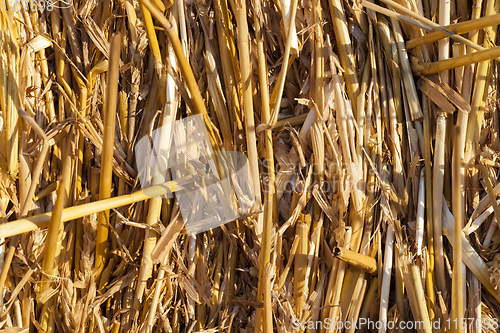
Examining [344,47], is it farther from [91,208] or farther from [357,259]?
[91,208]

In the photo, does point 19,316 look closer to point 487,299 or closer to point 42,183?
point 42,183

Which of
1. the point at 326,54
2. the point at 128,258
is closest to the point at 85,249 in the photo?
the point at 128,258

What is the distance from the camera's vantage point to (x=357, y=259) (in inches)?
24.2

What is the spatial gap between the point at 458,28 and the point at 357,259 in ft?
1.41

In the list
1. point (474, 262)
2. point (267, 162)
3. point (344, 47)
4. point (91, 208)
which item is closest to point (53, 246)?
point (91, 208)

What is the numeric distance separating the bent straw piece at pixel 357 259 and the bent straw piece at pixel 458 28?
39 cm

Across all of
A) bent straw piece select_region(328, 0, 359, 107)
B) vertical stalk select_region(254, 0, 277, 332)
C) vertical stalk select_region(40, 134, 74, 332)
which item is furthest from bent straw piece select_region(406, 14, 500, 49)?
vertical stalk select_region(40, 134, 74, 332)

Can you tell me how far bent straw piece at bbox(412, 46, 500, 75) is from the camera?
0.59 meters

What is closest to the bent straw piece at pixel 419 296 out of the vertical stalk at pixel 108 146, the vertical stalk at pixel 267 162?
the vertical stalk at pixel 267 162

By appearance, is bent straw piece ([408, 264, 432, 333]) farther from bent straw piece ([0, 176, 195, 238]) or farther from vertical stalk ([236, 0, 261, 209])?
bent straw piece ([0, 176, 195, 238])

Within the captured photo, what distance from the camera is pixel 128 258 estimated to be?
65 cm

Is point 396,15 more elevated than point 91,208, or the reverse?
point 396,15

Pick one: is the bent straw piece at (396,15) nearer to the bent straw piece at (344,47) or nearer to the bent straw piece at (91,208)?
the bent straw piece at (344,47)

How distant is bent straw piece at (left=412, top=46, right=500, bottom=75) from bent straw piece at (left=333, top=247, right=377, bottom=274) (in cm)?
35
